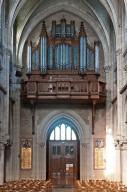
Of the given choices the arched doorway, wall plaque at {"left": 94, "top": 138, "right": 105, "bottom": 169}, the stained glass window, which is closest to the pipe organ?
the arched doorway

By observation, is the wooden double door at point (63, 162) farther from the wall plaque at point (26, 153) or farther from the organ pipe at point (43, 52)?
the organ pipe at point (43, 52)

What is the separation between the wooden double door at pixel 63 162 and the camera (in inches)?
1441

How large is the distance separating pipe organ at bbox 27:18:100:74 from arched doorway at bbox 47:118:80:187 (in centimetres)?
406

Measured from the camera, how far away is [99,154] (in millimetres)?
36469

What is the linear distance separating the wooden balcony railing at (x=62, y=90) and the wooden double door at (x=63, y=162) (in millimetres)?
4517

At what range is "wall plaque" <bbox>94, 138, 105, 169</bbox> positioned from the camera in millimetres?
36281

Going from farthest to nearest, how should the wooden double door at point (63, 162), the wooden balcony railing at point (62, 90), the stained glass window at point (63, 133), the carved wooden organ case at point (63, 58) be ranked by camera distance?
1. the stained glass window at point (63, 133)
2. the wooden double door at point (63, 162)
3. the carved wooden organ case at point (63, 58)
4. the wooden balcony railing at point (62, 90)

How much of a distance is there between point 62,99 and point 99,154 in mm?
Result: 5126

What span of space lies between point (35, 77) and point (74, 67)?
2888mm

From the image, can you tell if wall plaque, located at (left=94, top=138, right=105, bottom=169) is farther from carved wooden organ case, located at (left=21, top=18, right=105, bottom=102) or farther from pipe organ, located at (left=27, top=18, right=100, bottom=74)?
pipe organ, located at (left=27, top=18, right=100, bottom=74)

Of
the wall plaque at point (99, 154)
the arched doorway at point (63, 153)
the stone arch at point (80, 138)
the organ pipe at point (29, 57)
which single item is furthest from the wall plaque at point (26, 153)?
the organ pipe at point (29, 57)

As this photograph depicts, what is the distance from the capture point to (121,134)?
97.7ft

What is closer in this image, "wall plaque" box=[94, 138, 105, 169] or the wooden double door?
"wall plaque" box=[94, 138, 105, 169]

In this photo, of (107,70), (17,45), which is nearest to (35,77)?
(17,45)
